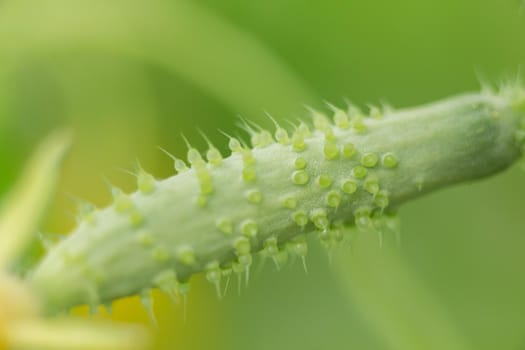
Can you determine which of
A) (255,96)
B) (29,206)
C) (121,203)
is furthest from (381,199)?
(255,96)

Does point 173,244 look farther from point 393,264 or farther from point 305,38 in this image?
point 305,38

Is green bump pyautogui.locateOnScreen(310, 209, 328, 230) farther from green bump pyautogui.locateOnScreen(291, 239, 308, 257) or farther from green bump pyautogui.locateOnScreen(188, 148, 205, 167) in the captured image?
green bump pyautogui.locateOnScreen(188, 148, 205, 167)

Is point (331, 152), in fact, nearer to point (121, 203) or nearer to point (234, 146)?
point (234, 146)

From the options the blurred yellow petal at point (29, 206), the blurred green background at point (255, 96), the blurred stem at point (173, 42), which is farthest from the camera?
the blurred green background at point (255, 96)

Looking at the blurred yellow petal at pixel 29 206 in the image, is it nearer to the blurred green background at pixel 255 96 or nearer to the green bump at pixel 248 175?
the green bump at pixel 248 175

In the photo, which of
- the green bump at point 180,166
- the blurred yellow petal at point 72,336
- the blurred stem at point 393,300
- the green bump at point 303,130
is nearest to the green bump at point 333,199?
the green bump at point 303,130

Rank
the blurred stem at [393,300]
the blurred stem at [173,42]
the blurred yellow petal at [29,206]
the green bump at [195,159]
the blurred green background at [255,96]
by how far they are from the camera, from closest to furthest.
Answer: the blurred yellow petal at [29,206] → the green bump at [195,159] → the blurred stem at [393,300] → the blurred stem at [173,42] → the blurred green background at [255,96]
